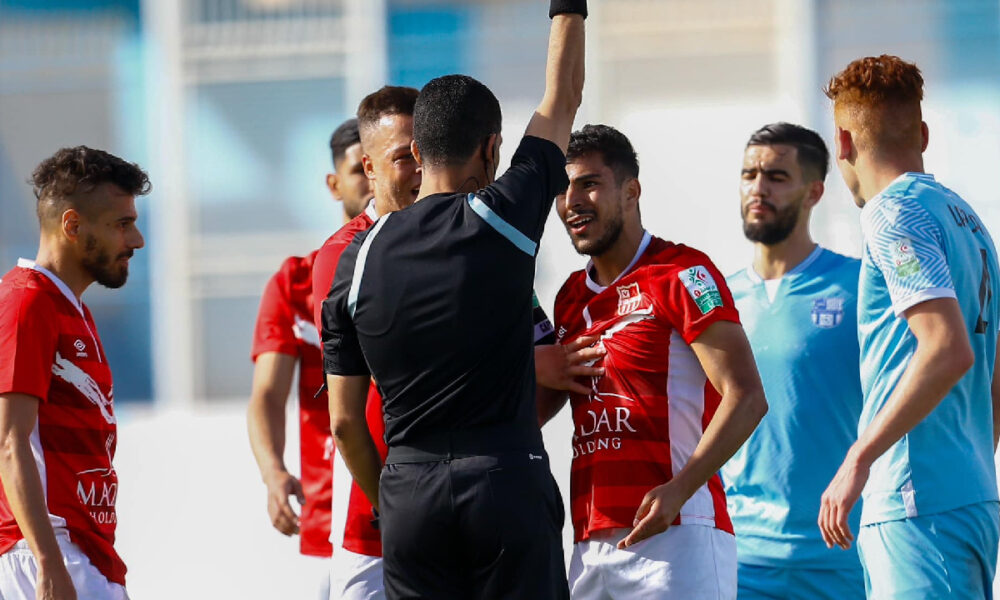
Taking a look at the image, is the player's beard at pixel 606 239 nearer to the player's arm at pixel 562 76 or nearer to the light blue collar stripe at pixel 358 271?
the player's arm at pixel 562 76

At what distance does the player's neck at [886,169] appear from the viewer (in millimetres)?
3781

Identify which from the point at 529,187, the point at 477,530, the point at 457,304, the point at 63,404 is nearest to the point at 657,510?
the point at 477,530

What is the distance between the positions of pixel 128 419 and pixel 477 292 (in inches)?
193

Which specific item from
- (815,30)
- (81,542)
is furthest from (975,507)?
(815,30)

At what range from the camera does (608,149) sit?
4.25 meters

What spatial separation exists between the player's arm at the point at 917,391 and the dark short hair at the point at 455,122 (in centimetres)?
118

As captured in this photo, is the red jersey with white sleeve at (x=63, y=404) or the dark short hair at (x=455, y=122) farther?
the red jersey with white sleeve at (x=63, y=404)

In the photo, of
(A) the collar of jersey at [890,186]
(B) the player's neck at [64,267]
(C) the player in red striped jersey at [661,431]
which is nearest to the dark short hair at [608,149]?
(C) the player in red striped jersey at [661,431]

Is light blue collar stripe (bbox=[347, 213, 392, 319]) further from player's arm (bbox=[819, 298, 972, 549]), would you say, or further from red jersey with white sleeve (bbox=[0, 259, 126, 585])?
player's arm (bbox=[819, 298, 972, 549])

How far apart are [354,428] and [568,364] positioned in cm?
67

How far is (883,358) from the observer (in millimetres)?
3721

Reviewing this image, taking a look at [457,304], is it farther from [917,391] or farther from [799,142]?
[799,142]

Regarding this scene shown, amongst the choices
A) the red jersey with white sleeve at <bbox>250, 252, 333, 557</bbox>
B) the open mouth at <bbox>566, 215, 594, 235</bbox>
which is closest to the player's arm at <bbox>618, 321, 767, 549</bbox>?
the open mouth at <bbox>566, 215, 594, 235</bbox>

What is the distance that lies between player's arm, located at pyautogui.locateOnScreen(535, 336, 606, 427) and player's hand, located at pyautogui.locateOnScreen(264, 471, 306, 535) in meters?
1.50
